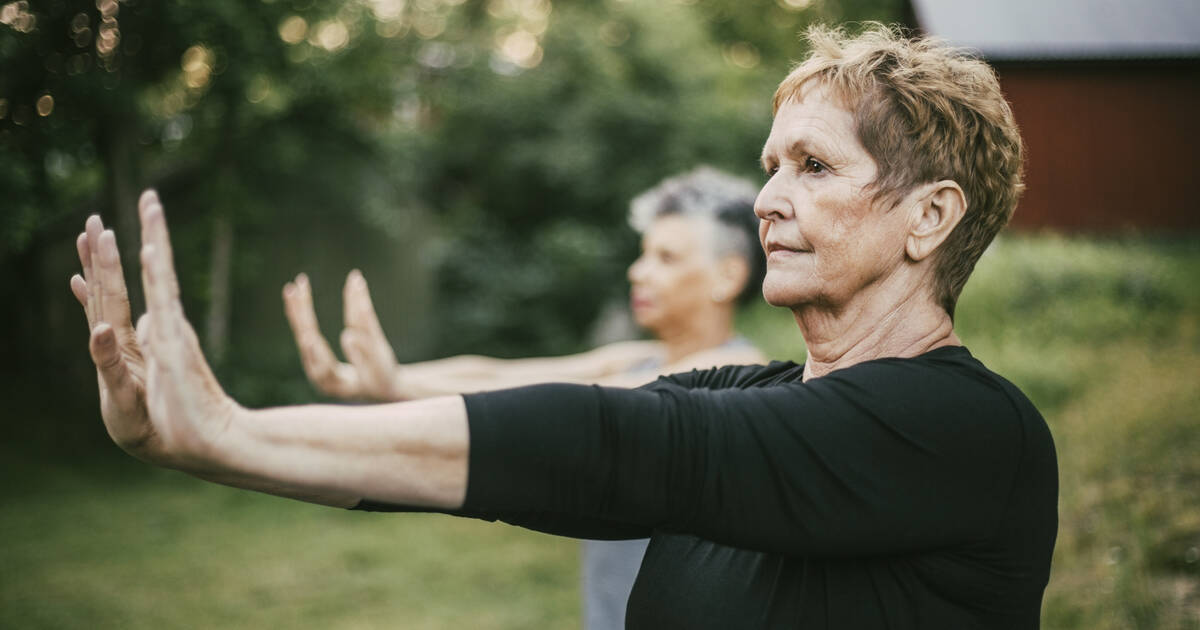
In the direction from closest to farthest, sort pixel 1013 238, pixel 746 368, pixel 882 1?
pixel 746 368 < pixel 1013 238 < pixel 882 1

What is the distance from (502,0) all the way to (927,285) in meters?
17.7

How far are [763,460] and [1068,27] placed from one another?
1060cm

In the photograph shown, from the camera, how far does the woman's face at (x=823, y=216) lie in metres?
1.34

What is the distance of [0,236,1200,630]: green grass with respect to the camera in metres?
4.55

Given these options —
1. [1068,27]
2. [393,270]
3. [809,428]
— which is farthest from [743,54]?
[809,428]

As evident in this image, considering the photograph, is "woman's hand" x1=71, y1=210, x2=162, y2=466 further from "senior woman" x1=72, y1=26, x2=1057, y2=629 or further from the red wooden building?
the red wooden building

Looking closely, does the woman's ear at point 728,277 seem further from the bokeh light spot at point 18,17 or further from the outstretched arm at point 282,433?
the bokeh light spot at point 18,17

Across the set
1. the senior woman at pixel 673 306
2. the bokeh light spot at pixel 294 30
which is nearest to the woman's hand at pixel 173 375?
the senior woman at pixel 673 306

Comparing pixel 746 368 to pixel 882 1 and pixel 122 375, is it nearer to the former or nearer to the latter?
pixel 122 375

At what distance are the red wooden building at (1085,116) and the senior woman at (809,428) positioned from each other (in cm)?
898

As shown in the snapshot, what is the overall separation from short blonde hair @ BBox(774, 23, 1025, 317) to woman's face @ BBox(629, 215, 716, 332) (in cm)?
185

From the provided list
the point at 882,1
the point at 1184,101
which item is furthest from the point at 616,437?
the point at 882,1

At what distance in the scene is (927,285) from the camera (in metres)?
1.42

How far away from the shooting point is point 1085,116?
44.4 ft
